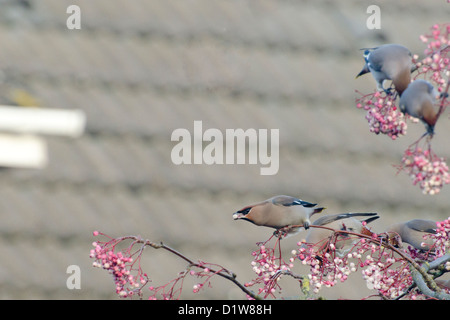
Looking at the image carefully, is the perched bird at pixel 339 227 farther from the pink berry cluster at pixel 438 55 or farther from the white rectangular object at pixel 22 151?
the white rectangular object at pixel 22 151

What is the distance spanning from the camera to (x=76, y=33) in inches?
48.9

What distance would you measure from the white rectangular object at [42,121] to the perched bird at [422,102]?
3.31ft

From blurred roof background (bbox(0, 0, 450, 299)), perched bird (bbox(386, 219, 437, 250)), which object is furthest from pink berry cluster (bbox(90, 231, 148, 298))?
blurred roof background (bbox(0, 0, 450, 299))

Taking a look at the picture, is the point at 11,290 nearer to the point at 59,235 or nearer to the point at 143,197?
the point at 59,235

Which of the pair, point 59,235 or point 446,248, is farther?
point 59,235

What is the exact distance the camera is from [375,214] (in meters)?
0.30

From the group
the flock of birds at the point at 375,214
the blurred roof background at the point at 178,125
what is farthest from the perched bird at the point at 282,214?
the blurred roof background at the point at 178,125

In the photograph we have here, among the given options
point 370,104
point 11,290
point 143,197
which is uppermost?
point 370,104

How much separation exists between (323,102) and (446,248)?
3.24 feet

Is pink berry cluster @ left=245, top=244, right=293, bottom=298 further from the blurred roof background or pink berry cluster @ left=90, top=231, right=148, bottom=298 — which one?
the blurred roof background

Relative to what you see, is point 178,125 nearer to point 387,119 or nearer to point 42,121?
point 42,121
